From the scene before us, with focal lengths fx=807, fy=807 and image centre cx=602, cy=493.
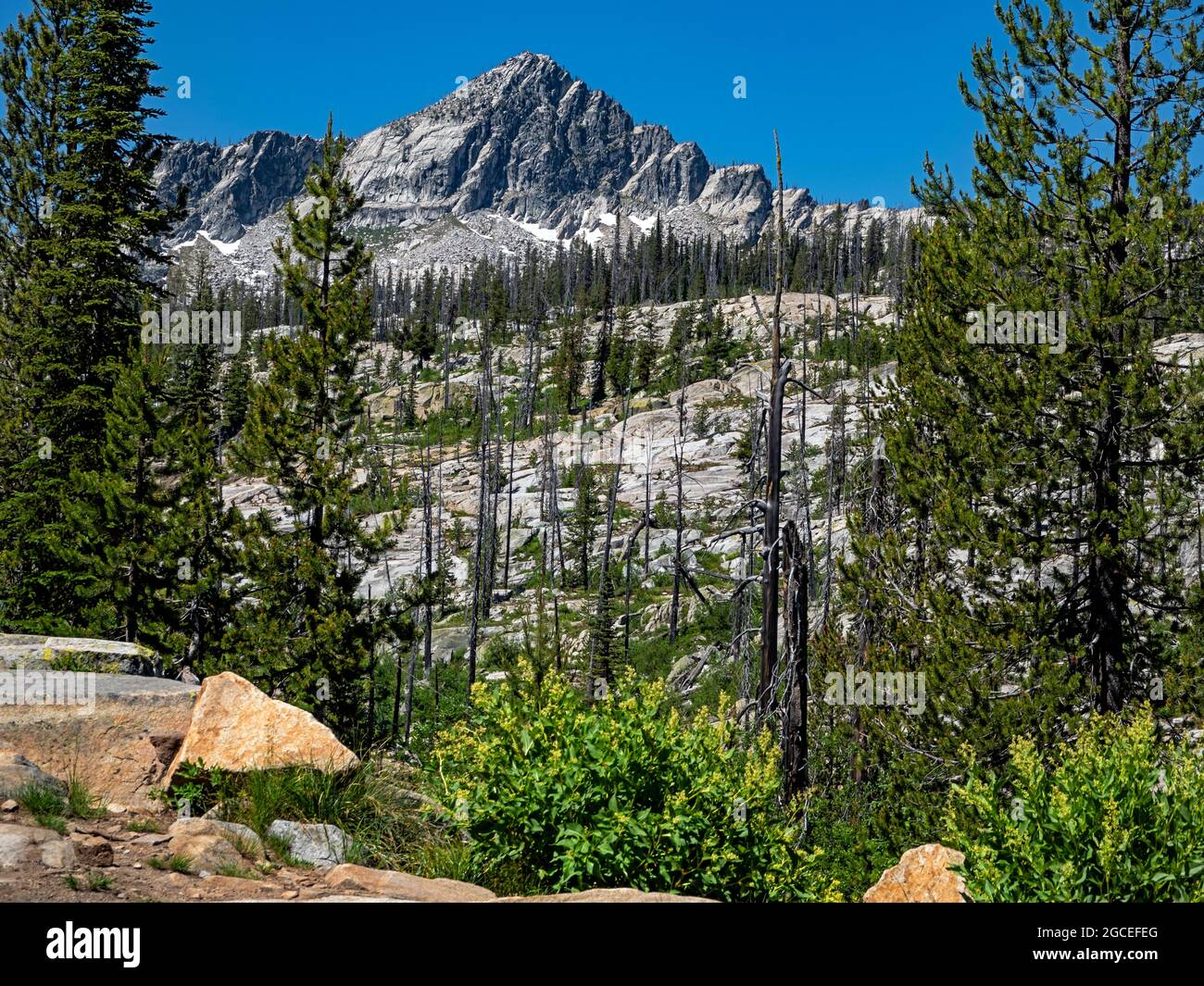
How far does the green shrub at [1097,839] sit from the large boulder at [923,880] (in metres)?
1.55

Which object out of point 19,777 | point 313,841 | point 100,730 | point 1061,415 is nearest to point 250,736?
point 100,730

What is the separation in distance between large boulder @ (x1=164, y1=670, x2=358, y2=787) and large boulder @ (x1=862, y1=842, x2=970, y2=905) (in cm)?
452

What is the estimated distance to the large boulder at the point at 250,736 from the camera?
6.53 metres

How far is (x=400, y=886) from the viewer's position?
4754 millimetres

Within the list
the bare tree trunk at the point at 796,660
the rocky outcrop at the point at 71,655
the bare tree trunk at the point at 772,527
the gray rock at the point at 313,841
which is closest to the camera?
the gray rock at the point at 313,841

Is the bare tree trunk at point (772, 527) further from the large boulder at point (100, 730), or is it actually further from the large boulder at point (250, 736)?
the large boulder at point (100, 730)

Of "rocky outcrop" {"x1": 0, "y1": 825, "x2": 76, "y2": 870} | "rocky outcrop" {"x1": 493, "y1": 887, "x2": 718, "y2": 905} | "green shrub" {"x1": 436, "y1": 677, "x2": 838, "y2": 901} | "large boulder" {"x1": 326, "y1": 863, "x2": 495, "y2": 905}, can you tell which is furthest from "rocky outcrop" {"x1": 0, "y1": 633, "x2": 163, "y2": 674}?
"rocky outcrop" {"x1": 493, "y1": 887, "x2": 718, "y2": 905}

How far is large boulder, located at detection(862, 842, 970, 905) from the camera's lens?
20.2ft

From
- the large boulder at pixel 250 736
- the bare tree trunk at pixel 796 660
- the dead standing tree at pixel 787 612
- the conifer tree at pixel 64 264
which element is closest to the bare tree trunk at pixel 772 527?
the dead standing tree at pixel 787 612

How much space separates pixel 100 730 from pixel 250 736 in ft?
4.31

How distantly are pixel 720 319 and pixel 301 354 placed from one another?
71.6 m

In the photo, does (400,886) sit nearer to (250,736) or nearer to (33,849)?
(33,849)

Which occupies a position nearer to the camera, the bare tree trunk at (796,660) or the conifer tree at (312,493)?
the bare tree trunk at (796,660)

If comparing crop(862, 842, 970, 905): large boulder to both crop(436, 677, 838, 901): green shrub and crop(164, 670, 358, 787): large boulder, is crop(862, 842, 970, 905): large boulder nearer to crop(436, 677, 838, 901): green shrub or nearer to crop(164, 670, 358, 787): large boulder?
crop(436, 677, 838, 901): green shrub
